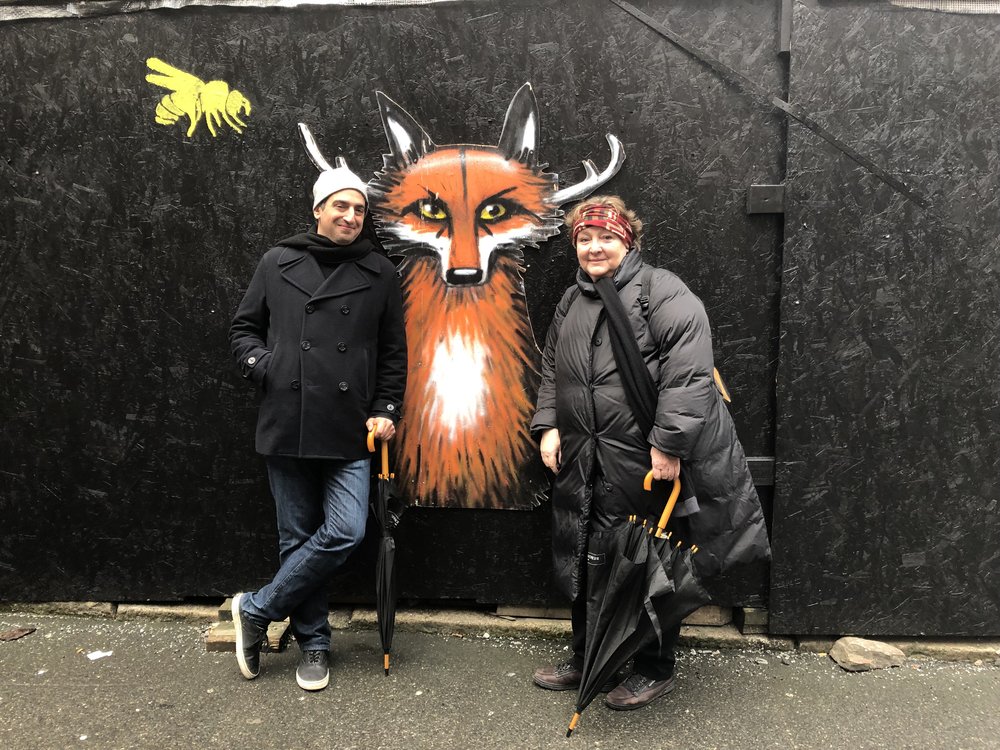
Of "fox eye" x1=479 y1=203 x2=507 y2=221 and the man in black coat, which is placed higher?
"fox eye" x1=479 y1=203 x2=507 y2=221

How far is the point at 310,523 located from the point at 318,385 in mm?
622

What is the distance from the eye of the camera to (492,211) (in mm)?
3133

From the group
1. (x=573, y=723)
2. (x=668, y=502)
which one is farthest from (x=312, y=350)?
(x=573, y=723)

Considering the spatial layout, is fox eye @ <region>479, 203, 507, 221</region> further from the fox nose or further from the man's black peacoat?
the man's black peacoat

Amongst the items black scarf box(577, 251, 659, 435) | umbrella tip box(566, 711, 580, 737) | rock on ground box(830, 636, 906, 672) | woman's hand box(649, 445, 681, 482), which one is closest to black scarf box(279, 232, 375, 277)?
black scarf box(577, 251, 659, 435)

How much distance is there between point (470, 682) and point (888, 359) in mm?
2214

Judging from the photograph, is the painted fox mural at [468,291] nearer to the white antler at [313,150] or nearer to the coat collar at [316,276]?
the white antler at [313,150]

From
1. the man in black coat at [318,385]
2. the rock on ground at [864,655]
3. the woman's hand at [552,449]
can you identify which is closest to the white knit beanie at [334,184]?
the man in black coat at [318,385]

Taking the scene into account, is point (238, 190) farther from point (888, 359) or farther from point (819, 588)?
point (819, 588)

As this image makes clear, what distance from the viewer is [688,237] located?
305cm

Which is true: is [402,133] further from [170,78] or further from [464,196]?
[170,78]

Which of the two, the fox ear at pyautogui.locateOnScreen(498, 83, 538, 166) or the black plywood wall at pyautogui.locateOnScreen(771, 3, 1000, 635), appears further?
the fox ear at pyautogui.locateOnScreen(498, 83, 538, 166)

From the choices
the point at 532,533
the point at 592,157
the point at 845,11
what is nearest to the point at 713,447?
the point at 532,533

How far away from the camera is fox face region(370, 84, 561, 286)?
10.1ft
